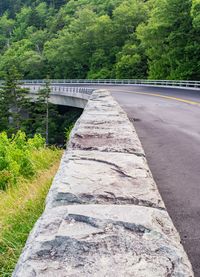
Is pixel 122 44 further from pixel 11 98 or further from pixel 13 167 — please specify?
pixel 13 167

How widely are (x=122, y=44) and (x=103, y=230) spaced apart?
8177 cm

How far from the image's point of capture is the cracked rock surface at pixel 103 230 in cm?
236

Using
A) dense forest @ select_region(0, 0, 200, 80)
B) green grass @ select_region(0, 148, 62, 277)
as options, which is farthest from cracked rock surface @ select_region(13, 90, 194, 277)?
dense forest @ select_region(0, 0, 200, 80)

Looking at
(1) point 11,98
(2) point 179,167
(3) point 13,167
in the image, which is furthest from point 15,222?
(1) point 11,98

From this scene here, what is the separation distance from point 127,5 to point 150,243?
8548 centimetres

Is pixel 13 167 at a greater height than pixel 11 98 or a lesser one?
greater

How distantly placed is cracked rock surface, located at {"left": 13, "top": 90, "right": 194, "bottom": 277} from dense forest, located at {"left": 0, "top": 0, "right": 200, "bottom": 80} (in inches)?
1589

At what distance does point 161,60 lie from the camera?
192 ft

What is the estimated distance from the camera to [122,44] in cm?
8188

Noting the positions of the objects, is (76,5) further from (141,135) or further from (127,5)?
(141,135)

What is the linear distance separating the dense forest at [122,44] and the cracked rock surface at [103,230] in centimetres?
4036

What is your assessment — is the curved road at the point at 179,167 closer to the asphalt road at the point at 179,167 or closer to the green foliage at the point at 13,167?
the asphalt road at the point at 179,167

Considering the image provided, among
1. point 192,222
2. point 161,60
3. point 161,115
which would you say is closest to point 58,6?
point 161,60

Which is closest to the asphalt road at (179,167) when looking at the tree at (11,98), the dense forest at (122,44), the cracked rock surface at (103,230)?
the cracked rock surface at (103,230)
